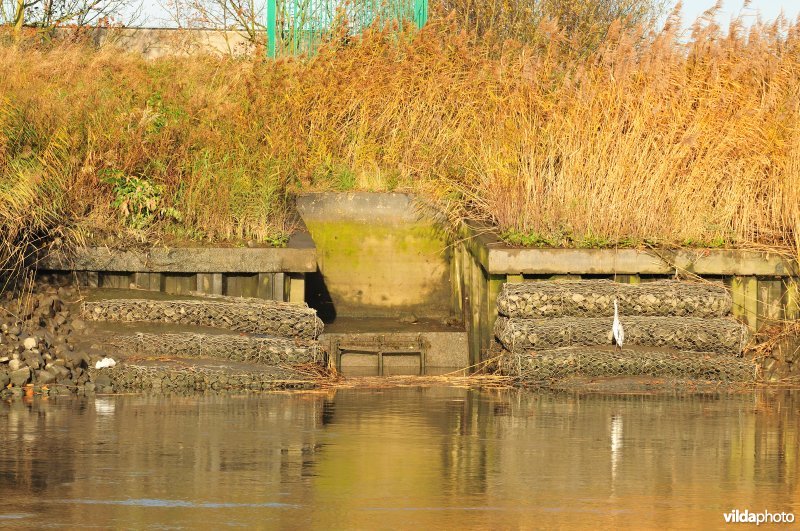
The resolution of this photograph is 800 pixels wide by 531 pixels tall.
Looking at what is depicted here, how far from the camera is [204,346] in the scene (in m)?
11.9

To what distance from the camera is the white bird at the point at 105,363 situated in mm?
11460

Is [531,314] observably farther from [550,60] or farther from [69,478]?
[69,478]

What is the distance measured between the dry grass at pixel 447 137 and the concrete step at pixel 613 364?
1721mm

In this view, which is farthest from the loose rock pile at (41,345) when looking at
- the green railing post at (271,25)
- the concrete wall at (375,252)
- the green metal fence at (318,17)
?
the green railing post at (271,25)

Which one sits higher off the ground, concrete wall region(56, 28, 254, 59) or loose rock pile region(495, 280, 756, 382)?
concrete wall region(56, 28, 254, 59)


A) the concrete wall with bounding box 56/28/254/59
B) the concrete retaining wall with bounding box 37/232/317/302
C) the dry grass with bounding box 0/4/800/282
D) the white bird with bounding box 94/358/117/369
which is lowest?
the white bird with bounding box 94/358/117/369

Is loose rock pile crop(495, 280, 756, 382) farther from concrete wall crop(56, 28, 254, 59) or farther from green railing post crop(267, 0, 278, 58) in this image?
concrete wall crop(56, 28, 254, 59)

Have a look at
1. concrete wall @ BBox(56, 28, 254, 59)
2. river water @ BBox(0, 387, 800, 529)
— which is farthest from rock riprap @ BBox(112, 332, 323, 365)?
concrete wall @ BBox(56, 28, 254, 59)

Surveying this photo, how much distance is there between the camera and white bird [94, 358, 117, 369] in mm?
11460

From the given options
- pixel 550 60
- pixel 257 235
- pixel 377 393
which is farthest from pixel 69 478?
pixel 550 60

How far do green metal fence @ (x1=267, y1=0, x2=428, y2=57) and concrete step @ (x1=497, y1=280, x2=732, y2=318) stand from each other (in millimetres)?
7219

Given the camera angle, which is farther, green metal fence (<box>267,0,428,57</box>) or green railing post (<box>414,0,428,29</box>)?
green railing post (<box>414,0,428,29</box>)

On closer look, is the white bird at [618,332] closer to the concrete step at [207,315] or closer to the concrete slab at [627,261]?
the concrete slab at [627,261]

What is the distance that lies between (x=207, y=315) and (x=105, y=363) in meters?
1.35
